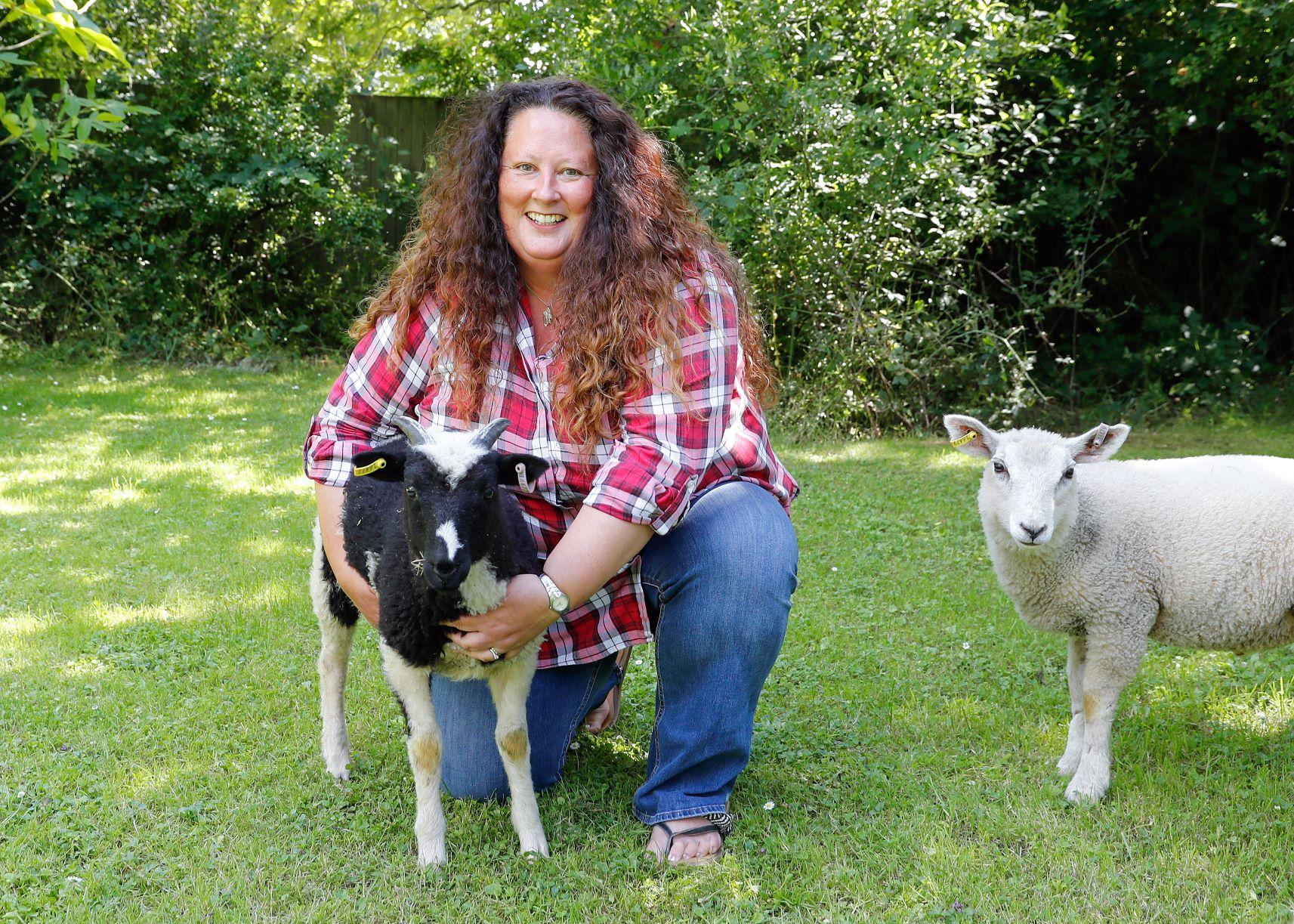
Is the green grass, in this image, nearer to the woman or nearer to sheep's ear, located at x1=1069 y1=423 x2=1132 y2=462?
the woman

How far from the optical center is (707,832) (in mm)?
3203

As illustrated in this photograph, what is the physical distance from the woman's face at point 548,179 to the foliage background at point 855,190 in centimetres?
479

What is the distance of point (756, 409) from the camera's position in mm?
3484

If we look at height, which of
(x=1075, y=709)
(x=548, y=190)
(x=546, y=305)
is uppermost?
(x=548, y=190)

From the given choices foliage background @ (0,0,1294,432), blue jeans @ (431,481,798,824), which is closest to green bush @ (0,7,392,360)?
foliage background @ (0,0,1294,432)

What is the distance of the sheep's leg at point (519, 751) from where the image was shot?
3.20m

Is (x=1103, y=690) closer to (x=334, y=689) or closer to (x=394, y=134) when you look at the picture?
(x=334, y=689)

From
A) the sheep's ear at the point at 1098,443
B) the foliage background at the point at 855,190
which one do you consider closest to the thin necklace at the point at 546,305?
the sheep's ear at the point at 1098,443

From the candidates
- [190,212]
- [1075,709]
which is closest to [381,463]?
[1075,709]

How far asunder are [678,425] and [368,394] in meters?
0.99

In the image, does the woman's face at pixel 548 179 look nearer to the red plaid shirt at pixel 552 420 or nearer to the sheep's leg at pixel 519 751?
the red plaid shirt at pixel 552 420

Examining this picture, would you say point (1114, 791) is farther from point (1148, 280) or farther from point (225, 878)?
point (1148, 280)

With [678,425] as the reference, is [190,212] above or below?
above

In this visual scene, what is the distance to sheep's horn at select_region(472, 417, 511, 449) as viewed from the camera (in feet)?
9.55
